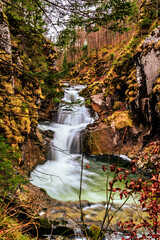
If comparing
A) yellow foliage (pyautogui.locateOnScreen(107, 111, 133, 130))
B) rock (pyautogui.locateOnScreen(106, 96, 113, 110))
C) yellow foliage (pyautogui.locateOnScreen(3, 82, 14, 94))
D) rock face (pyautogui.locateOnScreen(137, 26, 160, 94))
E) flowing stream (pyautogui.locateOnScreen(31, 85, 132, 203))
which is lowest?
flowing stream (pyautogui.locateOnScreen(31, 85, 132, 203))

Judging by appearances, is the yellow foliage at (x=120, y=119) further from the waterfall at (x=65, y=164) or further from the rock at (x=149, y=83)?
the waterfall at (x=65, y=164)

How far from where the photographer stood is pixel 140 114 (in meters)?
8.84

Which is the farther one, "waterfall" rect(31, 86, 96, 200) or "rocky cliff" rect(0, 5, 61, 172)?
"waterfall" rect(31, 86, 96, 200)

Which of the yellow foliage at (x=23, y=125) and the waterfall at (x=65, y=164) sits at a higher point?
the yellow foliage at (x=23, y=125)

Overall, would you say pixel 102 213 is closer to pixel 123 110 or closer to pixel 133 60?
pixel 123 110

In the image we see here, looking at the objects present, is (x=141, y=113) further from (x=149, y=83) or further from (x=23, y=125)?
(x=23, y=125)

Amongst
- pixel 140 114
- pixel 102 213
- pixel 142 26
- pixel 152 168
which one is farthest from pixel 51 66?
pixel 102 213

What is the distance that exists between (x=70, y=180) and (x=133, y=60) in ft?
30.0

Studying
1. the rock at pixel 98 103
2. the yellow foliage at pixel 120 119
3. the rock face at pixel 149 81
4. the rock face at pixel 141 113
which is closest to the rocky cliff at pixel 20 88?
the rock face at pixel 141 113

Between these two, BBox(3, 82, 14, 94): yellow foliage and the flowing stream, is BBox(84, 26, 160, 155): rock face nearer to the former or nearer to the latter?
the flowing stream

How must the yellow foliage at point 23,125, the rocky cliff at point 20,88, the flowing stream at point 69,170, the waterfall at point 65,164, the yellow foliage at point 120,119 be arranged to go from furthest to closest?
1. the yellow foliage at point 120,119
2. the waterfall at point 65,164
3. the flowing stream at point 69,170
4. the yellow foliage at point 23,125
5. the rocky cliff at point 20,88

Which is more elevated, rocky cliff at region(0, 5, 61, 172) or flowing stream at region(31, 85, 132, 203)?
rocky cliff at region(0, 5, 61, 172)

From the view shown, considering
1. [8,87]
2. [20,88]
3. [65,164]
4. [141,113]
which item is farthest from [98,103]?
[8,87]

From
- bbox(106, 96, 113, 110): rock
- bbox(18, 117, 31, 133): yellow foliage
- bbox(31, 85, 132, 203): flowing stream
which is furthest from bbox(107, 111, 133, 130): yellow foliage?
bbox(18, 117, 31, 133): yellow foliage
